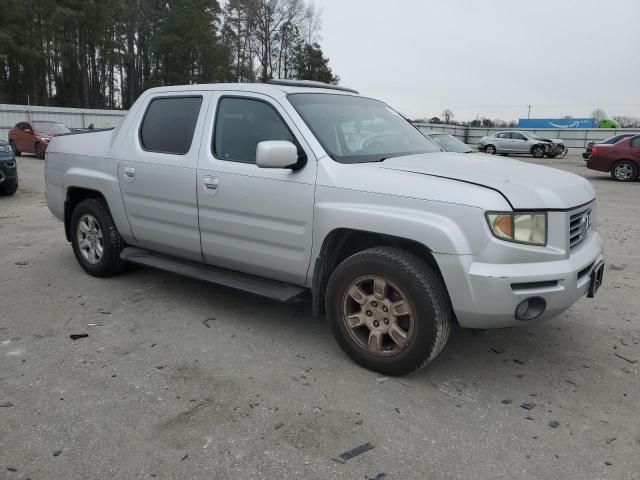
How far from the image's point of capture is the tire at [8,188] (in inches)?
432

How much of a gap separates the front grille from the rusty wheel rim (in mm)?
1083

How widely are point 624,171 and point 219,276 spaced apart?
53.0ft

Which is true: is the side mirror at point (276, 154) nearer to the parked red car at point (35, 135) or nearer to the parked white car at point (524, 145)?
the parked red car at point (35, 135)

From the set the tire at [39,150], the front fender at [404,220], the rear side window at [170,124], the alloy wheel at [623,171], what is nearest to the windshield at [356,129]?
the front fender at [404,220]

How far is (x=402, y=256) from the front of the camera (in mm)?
3209

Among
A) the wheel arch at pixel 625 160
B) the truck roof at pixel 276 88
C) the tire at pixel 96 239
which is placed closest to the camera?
the truck roof at pixel 276 88

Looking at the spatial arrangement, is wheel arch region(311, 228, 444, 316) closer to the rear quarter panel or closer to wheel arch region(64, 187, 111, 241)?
the rear quarter panel

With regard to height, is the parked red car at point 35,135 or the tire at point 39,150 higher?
Answer: the parked red car at point 35,135

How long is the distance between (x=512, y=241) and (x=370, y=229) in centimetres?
81

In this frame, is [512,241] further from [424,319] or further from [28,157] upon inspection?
[28,157]

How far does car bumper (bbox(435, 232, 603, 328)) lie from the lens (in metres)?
2.92

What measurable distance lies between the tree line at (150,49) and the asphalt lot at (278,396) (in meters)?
44.3

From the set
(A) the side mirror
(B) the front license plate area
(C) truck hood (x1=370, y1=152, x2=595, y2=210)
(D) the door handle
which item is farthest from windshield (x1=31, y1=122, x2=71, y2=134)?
(B) the front license plate area

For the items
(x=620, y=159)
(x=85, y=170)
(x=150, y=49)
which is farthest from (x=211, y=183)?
(x=150, y=49)
